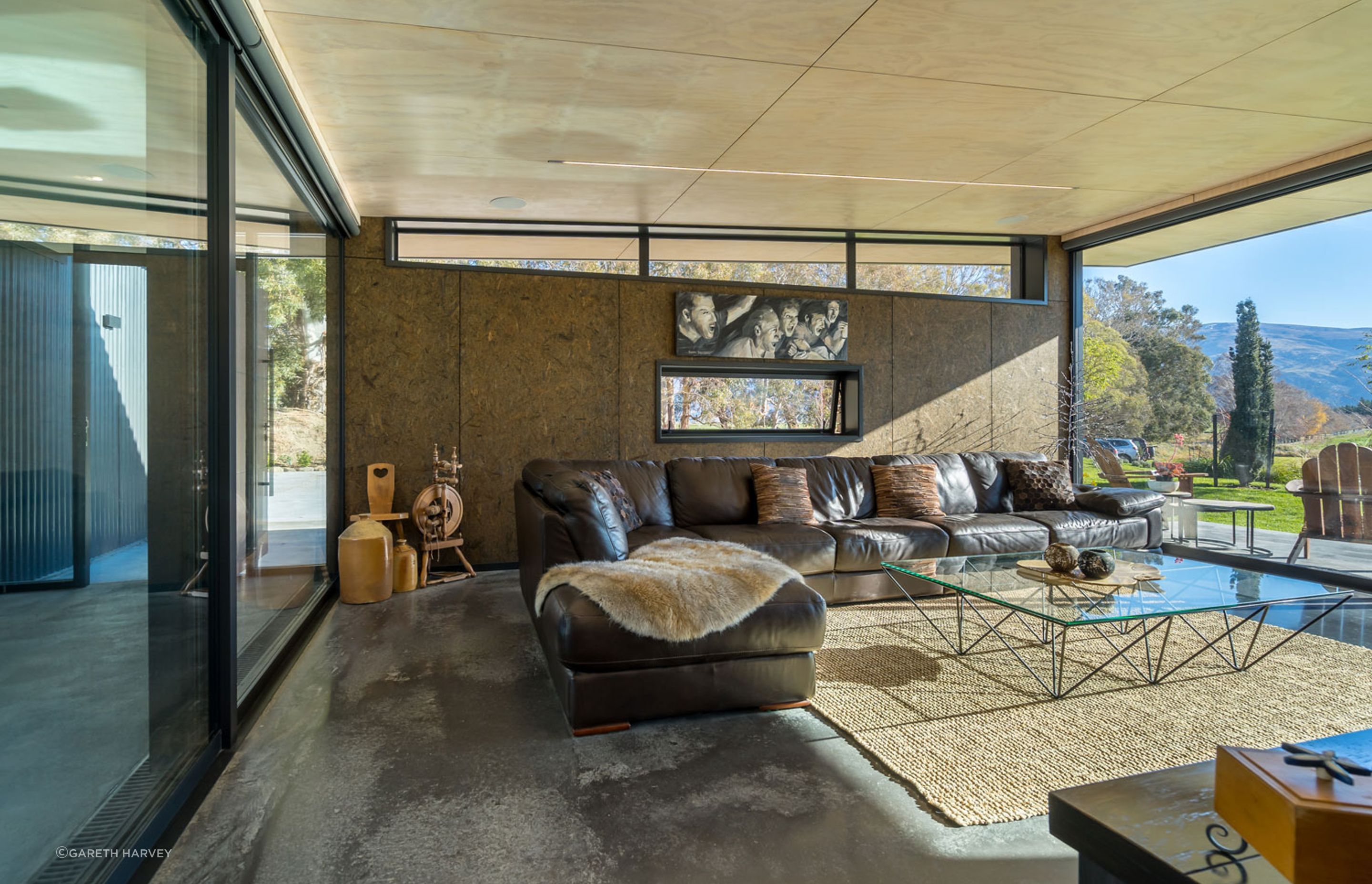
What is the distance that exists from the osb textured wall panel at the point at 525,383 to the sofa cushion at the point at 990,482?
271 cm

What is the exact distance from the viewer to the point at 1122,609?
2705 millimetres

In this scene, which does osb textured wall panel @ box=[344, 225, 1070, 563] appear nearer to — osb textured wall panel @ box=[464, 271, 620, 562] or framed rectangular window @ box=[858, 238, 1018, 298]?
osb textured wall panel @ box=[464, 271, 620, 562]

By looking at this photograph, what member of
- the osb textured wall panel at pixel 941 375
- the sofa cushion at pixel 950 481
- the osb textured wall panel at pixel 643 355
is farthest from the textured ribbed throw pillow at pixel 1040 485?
the osb textured wall panel at pixel 643 355

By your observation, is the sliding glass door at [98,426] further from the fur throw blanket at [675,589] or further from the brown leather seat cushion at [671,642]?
the fur throw blanket at [675,589]

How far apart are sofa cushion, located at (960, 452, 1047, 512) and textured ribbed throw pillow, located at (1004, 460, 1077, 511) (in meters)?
0.05

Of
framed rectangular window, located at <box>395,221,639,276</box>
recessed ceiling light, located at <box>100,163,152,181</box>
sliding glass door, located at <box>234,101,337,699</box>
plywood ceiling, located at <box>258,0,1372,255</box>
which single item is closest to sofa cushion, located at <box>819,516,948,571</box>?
plywood ceiling, located at <box>258,0,1372,255</box>

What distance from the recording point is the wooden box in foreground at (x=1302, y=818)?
2.83ft

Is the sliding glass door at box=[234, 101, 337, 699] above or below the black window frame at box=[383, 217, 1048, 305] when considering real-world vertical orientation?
below

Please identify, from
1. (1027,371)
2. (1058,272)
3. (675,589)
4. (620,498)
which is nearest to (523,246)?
(620,498)

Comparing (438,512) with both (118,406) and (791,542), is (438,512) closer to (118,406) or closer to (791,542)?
(791,542)

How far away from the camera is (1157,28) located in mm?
2928

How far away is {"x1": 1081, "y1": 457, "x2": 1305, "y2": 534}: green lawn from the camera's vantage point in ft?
16.9

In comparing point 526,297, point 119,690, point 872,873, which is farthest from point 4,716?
point 526,297

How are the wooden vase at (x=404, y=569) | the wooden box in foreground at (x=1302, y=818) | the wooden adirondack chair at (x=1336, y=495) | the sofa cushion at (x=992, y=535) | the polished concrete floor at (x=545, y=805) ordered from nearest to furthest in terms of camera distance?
the wooden box in foreground at (x=1302, y=818), the polished concrete floor at (x=545, y=805), the sofa cushion at (x=992, y=535), the wooden adirondack chair at (x=1336, y=495), the wooden vase at (x=404, y=569)
